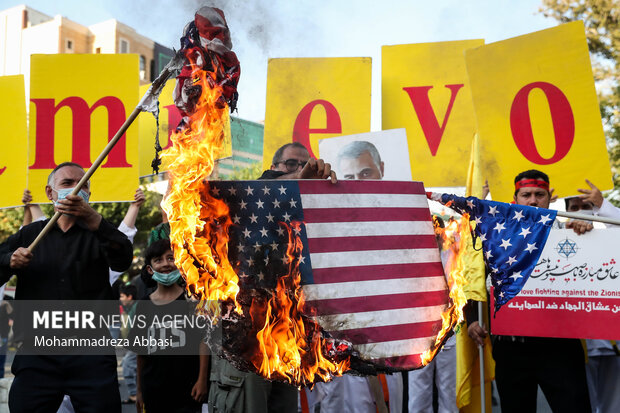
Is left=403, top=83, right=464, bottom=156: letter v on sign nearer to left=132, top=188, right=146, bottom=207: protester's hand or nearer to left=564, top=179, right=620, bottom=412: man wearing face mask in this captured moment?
left=564, top=179, right=620, bottom=412: man wearing face mask

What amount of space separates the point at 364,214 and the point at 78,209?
5.58ft

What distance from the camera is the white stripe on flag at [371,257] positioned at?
331cm

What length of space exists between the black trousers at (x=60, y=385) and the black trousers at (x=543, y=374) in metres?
2.51

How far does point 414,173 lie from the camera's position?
6.68 metres

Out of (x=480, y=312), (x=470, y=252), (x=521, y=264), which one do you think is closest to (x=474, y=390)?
(x=480, y=312)

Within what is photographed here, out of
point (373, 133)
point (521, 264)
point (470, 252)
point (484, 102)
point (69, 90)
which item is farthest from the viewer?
point (69, 90)

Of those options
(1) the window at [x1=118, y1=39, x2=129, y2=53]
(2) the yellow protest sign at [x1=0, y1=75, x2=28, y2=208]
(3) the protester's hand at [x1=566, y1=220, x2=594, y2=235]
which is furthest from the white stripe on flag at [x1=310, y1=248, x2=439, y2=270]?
(1) the window at [x1=118, y1=39, x2=129, y2=53]

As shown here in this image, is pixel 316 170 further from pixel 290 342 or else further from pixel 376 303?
pixel 290 342

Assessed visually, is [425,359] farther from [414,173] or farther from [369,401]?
[414,173]

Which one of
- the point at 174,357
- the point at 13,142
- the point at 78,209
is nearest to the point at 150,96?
the point at 78,209

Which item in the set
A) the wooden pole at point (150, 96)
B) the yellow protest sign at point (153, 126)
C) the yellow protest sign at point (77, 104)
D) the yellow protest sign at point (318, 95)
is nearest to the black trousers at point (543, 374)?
the wooden pole at point (150, 96)

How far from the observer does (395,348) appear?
325 centimetres

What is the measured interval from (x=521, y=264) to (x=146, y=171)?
430 centimetres

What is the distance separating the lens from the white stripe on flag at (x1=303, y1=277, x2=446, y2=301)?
323 cm
